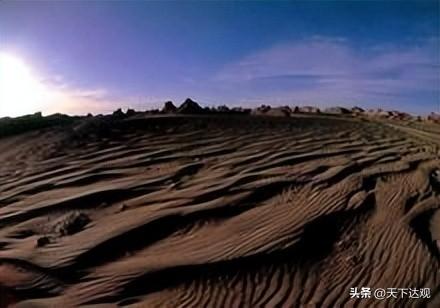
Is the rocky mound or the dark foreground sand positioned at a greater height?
Answer: the rocky mound

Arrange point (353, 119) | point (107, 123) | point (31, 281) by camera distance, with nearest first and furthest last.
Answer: point (31, 281) → point (107, 123) → point (353, 119)

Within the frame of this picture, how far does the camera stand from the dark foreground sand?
13.6ft

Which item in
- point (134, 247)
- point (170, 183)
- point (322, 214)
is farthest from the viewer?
point (170, 183)

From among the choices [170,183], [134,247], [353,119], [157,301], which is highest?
[353,119]

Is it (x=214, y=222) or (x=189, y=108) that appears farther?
(x=189, y=108)

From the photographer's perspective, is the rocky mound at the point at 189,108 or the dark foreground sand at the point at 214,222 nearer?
the dark foreground sand at the point at 214,222

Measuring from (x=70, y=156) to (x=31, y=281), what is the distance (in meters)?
2.90

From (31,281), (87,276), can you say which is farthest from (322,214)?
(31,281)

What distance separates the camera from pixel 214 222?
489cm

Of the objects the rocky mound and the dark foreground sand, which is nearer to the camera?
the dark foreground sand

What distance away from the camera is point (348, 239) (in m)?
4.69

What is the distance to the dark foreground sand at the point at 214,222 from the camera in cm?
414

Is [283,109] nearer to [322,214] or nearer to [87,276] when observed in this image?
[322,214]

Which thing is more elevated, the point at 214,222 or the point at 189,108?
the point at 189,108
